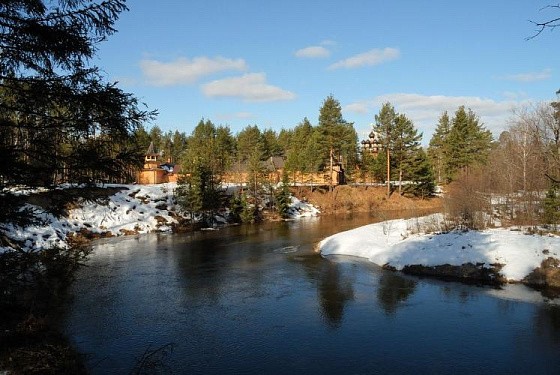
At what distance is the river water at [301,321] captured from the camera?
12156 millimetres

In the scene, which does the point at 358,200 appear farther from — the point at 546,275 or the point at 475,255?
the point at 546,275

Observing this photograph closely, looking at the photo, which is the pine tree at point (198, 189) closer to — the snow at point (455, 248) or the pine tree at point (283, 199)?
the pine tree at point (283, 199)

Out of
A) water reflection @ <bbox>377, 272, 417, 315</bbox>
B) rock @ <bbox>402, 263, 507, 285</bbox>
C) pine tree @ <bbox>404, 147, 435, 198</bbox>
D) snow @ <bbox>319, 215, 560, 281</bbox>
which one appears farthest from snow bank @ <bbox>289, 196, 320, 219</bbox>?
water reflection @ <bbox>377, 272, 417, 315</bbox>

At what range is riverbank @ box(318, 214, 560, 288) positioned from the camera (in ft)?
66.9

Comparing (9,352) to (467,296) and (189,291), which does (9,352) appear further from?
(467,296)

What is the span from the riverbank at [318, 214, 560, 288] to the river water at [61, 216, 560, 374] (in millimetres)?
1348

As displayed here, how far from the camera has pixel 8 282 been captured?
885 centimetres

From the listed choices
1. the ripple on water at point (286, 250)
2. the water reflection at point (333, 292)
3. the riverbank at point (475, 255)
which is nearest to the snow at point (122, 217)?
the ripple on water at point (286, 250)

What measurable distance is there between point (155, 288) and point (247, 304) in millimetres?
5317

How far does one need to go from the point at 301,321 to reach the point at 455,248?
476 inches

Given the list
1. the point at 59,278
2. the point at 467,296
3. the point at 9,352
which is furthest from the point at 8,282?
the point at 467,296

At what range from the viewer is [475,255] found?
22.2m

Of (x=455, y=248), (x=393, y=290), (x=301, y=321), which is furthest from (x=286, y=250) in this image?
(x=301, y=321)

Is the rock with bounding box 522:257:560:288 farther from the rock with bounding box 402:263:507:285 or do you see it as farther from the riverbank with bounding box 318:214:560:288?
the rock with bounding box 402:263:507:285
